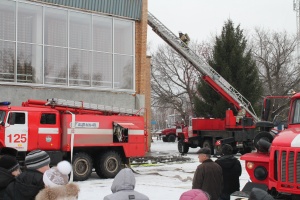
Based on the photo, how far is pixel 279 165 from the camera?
7.11 m

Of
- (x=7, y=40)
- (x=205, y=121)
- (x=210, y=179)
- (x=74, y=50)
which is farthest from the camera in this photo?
(x=205, y=121)

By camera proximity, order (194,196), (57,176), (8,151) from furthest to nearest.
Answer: (8,151) → (57,176) → (194,196)

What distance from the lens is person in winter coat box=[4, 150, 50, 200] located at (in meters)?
4.63

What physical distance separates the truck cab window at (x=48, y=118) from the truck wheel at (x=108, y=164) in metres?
2.35

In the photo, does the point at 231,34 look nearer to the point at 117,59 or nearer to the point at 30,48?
the point at 117,59

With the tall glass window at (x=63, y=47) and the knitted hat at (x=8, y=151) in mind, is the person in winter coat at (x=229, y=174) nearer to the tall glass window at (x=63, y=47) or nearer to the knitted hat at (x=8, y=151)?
the knitted hat at (x=8, y=151)

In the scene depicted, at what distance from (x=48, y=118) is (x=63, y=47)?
222 inches

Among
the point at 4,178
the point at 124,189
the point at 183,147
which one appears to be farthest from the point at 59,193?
the point at 183,147

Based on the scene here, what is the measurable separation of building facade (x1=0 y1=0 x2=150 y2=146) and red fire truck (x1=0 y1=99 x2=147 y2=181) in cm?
350

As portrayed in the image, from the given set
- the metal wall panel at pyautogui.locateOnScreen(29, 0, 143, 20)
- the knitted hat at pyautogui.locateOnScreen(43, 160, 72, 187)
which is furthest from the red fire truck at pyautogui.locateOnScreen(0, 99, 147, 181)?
the knitted hat at pyautogui.locateOnScreen(43, 160, 72, 187)

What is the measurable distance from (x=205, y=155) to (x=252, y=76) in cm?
3451

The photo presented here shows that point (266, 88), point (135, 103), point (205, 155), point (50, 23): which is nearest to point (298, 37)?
point (266, 88)

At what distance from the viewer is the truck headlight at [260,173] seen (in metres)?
7.65

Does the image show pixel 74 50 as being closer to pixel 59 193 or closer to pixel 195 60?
pixel 195 60
